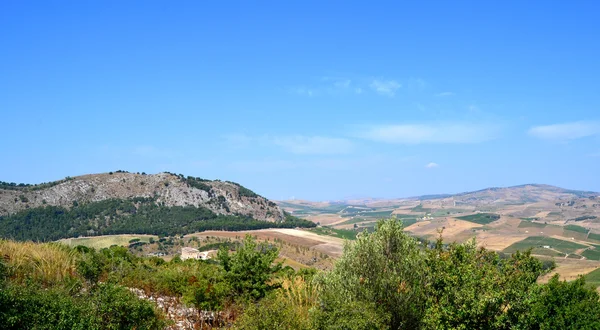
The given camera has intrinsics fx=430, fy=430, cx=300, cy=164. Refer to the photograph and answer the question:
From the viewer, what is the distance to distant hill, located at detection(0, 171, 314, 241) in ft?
461

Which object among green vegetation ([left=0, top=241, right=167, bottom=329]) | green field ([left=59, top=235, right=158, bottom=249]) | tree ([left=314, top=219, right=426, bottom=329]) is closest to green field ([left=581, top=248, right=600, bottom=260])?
green field ([left=59, top=235, right=158, bottom=249])

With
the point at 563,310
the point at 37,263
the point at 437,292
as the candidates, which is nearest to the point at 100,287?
the point at 37,263

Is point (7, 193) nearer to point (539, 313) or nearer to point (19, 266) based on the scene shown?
point (19, 266)

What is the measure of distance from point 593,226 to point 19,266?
771 feet

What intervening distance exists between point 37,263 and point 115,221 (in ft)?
475

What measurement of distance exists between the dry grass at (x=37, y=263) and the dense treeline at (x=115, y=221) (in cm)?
12019

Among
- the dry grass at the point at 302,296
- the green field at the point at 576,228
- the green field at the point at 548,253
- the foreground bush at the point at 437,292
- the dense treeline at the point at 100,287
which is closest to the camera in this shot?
the dense treeline at the point at 100,287

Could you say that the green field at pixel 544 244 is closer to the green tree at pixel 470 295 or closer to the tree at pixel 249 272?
the tree at pixel 249 272

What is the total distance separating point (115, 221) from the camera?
154125 mm

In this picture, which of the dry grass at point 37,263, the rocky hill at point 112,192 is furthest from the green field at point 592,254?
the dry grass at point 37,263

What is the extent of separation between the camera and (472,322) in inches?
663

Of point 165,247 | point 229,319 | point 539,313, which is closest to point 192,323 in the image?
point 229,319

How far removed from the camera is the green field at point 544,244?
13894cm

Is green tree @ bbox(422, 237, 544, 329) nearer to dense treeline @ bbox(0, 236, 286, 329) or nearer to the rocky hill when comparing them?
dense treeline @ bbox(0, 236, 286, 329)
